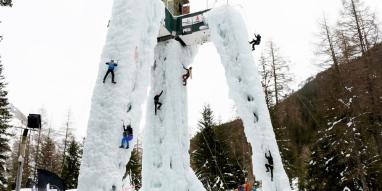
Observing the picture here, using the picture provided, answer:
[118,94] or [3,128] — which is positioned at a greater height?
[3,128]

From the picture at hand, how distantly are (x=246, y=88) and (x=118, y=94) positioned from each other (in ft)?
13.6

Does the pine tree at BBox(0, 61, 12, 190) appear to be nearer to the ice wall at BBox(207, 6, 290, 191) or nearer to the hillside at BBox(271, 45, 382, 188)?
the ice wall at BBox(207, 6, 290, 191)

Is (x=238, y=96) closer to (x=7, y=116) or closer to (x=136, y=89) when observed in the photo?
(x=136, y=89)

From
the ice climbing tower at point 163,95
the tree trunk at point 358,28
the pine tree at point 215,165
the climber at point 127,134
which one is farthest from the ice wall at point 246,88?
the pine tree at point 215,165

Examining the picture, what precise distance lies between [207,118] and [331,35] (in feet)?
36.6

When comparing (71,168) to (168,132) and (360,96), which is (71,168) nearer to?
(168,132)

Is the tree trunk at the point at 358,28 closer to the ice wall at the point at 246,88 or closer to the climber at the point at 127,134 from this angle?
the ice wall at the point at 246,88

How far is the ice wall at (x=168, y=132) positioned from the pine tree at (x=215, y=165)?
1184cm

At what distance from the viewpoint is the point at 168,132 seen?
10891mm

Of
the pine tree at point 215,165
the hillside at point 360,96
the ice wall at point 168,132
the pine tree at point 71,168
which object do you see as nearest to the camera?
the ice wall at point 168,132

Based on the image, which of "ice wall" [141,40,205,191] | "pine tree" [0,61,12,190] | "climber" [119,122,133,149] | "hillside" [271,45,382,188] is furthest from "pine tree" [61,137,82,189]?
"climber" [119,122,133,149]

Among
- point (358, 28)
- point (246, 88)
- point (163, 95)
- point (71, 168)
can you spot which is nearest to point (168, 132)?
point (163, 95)

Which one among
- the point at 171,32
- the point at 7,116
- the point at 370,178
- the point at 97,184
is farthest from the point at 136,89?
the point at 7,116

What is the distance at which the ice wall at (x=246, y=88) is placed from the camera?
8966 millimetres
